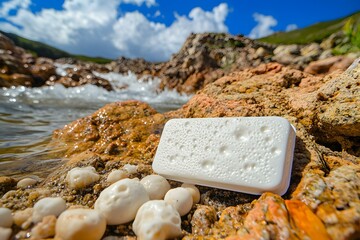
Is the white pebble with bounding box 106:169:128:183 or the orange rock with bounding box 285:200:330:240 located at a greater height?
the white pebble with bounding box 106:169:128:183

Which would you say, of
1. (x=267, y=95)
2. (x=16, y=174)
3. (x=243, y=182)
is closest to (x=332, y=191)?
(x=243, y=182)

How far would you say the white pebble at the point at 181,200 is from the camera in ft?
5.15

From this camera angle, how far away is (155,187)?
5.77 feet

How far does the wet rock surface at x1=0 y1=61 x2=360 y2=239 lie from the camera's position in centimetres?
127

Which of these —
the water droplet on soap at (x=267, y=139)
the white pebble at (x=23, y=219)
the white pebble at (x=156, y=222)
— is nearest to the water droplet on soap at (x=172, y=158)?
the white pebble at (x=156, y=222)

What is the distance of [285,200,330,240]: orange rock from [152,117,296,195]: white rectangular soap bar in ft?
0.55

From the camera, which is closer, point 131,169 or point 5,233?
point 5,233

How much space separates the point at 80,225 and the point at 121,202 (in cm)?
27

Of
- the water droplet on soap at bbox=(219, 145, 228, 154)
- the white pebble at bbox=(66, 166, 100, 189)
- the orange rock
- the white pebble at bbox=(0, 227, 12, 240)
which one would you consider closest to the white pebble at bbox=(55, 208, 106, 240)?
the white pebble at bbox=(0, 227, 12, 240)

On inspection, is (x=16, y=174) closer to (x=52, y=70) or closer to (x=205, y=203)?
(x=205, y=203)

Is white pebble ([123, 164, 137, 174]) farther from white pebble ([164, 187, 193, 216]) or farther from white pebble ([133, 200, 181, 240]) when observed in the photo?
white pebble ([133, 200, 181, 240])

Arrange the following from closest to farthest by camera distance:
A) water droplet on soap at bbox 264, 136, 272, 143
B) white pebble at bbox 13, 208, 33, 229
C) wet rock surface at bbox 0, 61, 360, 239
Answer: wet rock surface at bbox 0, 61, 360, 239, white pebble at bbox 13, 208, 33, 229, water droplet on soap at bbox 264, 136, 272, 143

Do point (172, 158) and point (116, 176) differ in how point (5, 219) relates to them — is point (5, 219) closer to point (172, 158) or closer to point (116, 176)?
point (116, 176)

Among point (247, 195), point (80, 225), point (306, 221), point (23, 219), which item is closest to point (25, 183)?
point (23, 219)
